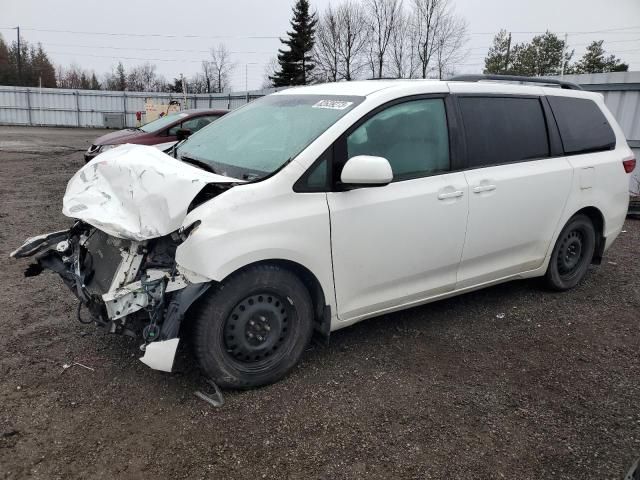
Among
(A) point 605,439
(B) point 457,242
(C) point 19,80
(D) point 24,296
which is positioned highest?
(C) point 19,80

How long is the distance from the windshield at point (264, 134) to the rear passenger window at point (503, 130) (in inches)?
39.7

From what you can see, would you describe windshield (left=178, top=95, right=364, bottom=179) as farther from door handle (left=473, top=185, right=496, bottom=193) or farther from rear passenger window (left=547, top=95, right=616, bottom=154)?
rear passenger window (left=547, top=95, right=616, bottom=154)

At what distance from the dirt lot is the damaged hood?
1.00 m

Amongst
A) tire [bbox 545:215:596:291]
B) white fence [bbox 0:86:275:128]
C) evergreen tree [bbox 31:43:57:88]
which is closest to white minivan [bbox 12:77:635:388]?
tire [bbox 545:215:596:291]

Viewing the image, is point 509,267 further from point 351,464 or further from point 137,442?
point 137,442

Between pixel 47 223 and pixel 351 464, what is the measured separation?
600cm

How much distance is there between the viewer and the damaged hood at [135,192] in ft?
9.36

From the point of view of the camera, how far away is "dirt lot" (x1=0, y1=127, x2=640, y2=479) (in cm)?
254

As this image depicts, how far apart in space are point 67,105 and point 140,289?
115 ft

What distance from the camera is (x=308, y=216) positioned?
10.1 feet

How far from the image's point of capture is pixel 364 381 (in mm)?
3273

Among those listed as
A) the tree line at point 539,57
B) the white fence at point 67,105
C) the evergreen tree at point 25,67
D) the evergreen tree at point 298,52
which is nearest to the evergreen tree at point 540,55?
the tree line at point 539,57

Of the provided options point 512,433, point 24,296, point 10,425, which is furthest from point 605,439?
point 24,296

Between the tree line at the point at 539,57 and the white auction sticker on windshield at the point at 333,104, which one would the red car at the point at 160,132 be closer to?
the white auction sticker on windshield at the point at 333,104
